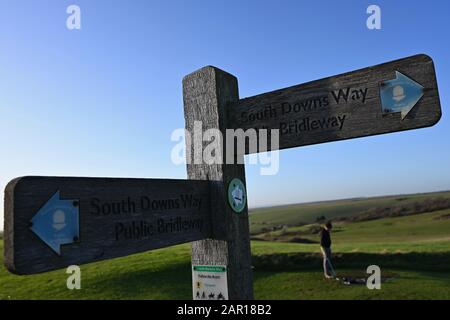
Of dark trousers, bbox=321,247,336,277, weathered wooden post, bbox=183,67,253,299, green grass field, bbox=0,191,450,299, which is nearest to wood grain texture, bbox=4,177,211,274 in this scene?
weathered wooden post, bbox=183,67,253,299

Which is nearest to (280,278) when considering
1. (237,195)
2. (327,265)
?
(327,265)

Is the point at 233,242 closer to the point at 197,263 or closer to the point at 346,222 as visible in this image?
the point at 197,263

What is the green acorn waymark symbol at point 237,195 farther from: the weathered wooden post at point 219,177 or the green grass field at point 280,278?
the green grass field at point 280,278

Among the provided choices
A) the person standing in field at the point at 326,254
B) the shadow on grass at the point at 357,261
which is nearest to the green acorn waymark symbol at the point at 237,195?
the person standing in field at the point at 326,254

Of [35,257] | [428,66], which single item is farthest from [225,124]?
[35,257]

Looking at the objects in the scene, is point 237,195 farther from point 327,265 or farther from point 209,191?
point 327,265

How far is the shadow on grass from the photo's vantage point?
11.0 metres

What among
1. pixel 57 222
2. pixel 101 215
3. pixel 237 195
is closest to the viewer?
pixel 57 222

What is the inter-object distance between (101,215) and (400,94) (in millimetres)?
2009

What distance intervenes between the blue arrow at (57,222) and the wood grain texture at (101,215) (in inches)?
1.0

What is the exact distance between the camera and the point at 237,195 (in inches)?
111

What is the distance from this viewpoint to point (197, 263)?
2.78m

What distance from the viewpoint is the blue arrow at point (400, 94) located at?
2141 millimetres

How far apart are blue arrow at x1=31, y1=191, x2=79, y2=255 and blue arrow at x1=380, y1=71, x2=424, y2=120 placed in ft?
6.59
